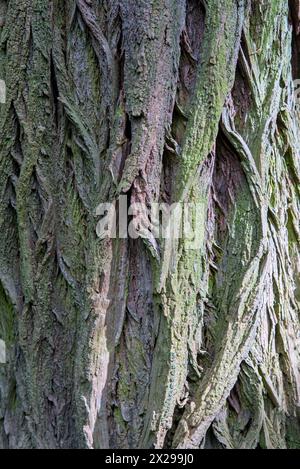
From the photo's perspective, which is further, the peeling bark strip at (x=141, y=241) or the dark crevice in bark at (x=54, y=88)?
the dark crevice in bark at (x=54, y=88)

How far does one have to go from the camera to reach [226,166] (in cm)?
208

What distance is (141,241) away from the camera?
1.92 metres

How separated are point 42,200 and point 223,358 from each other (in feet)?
2.66

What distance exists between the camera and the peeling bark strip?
190cm

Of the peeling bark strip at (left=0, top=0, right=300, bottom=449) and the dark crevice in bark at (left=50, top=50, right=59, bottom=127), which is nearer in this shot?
the peeling bark strip at (left=0, top=0, right=300, bottom=449)

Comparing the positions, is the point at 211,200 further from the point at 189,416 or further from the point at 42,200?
the point at 189,416

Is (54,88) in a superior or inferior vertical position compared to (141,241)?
superior

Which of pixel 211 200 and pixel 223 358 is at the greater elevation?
pixel 211 200

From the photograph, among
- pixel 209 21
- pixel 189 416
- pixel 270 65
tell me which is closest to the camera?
pixel 189 416

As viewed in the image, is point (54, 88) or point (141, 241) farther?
point (54, 88)

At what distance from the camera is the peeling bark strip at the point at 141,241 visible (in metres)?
1.90
